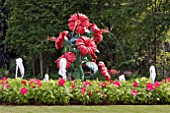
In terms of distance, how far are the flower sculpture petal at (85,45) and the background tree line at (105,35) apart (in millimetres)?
3056

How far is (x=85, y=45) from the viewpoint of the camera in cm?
774

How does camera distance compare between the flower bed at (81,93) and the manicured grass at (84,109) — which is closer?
the manicured grass at (84,109)

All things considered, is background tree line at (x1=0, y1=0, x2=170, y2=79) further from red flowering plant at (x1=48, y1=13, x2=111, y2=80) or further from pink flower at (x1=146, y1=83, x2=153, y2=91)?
pink flower at (x1=146, y1=83, x2=153, y2=91)

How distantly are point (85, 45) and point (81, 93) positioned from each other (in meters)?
2.30

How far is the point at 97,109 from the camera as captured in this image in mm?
5074

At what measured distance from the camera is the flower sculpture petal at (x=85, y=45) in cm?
764

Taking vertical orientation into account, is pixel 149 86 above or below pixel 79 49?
below

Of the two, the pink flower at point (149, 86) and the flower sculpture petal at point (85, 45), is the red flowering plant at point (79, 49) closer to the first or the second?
the flower sculpture petal at point (85, 45)

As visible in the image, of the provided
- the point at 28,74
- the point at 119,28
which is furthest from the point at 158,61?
the point at 28,74

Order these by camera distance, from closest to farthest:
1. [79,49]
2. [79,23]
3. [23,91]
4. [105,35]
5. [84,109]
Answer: [84,109] → [23,91] → [79,49] → [79,23] → [105,35]

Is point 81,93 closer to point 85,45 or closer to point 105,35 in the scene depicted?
point 85,45

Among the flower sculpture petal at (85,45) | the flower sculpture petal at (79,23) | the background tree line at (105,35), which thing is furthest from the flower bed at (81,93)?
the background tree line at (105,35)

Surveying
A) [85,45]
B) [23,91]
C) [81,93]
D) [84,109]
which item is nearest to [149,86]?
[81,93]

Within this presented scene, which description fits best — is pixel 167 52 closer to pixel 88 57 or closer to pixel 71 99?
pixel 88 57
